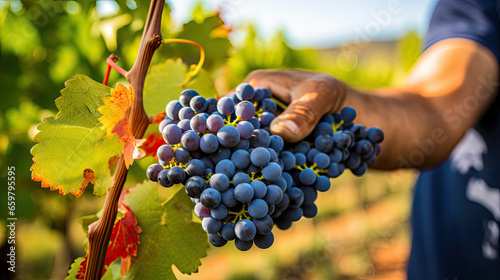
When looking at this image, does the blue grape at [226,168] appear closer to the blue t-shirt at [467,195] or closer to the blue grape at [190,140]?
the blue grape at [190,140]

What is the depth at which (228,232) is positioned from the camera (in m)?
0.52

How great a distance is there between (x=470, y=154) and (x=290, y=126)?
1.29 metres

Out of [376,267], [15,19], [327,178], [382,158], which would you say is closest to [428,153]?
[382,158]

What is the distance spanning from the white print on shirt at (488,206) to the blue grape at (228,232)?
129cm

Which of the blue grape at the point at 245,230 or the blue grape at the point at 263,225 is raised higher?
the blue grape at the point at 245,230

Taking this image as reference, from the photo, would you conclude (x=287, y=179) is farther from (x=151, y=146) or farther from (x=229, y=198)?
(x=151, y=146)

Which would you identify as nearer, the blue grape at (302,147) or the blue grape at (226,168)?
the blue grape at (226,168)

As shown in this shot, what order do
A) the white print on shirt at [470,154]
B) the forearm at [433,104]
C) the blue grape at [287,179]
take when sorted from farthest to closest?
the white print on shirt at [470,154] < the forearm at [433,104] < the blue grape at [287,179]

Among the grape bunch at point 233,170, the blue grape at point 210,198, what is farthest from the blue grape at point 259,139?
the blue grape at point 210,198

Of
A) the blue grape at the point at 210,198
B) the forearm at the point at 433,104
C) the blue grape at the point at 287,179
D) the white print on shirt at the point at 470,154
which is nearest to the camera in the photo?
the blue grape at the point at 210,198

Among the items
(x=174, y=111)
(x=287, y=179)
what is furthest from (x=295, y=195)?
(x=174, y=111)

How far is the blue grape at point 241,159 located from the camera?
20.9 inches

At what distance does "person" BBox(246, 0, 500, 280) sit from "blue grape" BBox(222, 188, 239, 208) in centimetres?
40

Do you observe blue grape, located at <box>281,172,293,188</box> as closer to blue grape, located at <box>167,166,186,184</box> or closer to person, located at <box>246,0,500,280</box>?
blue grape, located at <box>167,166,186,184</box>
